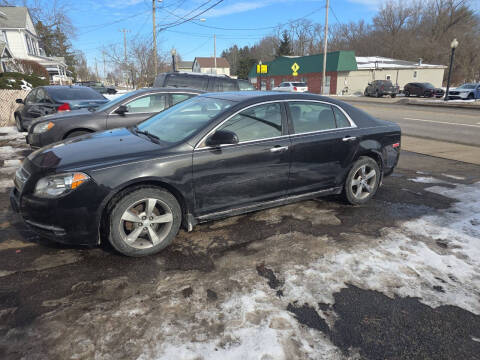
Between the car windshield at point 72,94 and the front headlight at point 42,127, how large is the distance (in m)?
2.76

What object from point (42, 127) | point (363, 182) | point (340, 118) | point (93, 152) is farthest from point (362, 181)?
point (42, 127)

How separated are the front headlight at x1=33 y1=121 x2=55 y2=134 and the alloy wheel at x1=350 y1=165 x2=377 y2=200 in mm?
5407

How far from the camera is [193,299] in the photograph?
8.77ft

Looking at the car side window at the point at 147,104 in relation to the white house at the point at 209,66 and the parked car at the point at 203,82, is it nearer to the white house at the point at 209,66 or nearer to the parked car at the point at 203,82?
the parked car at the point at 203,82

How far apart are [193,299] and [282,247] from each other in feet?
3.98

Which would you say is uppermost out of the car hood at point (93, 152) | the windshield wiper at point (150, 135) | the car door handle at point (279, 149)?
the windshield wiper at point (150, 135)

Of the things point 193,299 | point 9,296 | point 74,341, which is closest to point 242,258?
point 193,299

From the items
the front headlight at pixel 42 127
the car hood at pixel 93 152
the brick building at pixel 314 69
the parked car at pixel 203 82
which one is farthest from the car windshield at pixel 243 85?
the brick building at pixel 314 69

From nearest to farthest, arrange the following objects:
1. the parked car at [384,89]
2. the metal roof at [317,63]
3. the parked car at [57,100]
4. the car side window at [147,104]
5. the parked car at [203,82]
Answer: the car side window at [147,104] < the parked car at [57,100] < the parked car at [203,82] < the parked car at [384,89] < the metal roof at [317,63]

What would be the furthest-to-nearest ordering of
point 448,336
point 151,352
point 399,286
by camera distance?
point 399,286
point 448,336
point 151,352

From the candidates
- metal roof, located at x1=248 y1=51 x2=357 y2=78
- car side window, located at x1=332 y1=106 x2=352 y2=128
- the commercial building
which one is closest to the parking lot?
car side window, located at x1=332 y1=106 x2=352 y2=128

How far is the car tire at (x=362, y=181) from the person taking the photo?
15.0ft

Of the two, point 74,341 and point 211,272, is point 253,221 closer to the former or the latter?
point 211,272

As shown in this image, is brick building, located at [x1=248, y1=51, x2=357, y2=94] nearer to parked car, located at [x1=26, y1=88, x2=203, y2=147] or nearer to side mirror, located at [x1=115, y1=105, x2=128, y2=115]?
parked car, located at [x1=26, y1=88, x2=203, y2=147]
